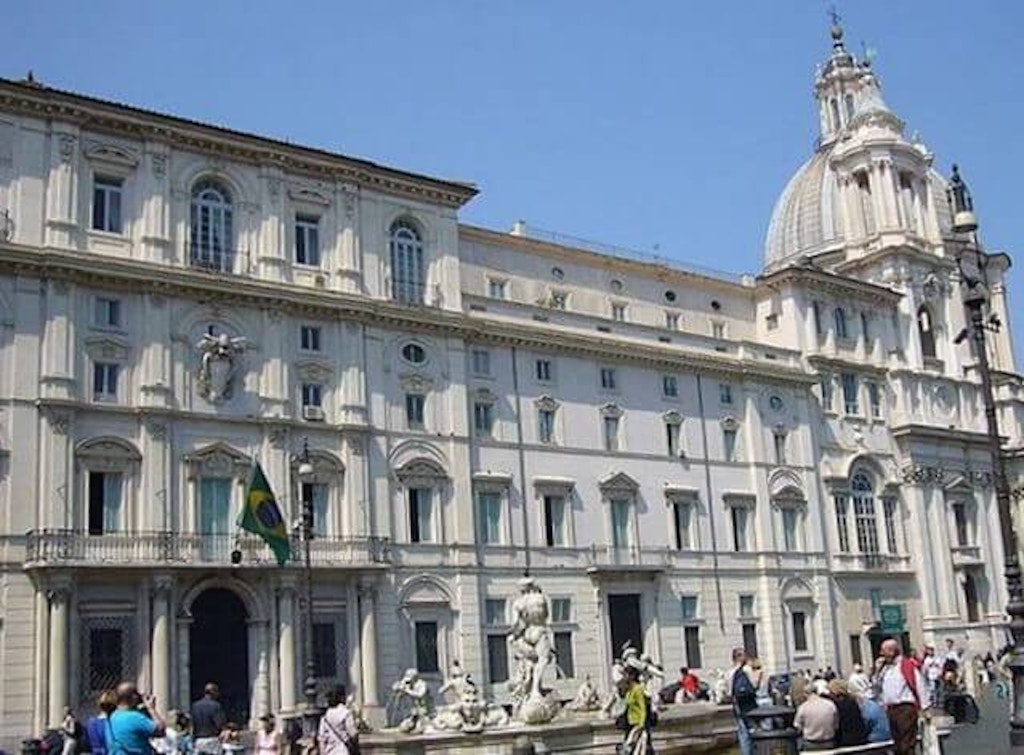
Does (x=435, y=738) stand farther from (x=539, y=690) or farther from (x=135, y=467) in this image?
(x=135, y=467)

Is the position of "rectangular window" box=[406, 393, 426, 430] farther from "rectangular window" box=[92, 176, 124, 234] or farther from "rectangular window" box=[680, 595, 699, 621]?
"rectangular window" box=[680, 595, 699, 621]

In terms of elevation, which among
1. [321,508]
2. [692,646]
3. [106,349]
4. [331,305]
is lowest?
[692,646]

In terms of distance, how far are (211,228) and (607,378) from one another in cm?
1611

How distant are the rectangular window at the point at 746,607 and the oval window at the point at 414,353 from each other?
54.0 ft

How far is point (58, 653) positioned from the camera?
30641 millimetres

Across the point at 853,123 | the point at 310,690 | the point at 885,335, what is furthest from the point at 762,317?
the point at 310,690

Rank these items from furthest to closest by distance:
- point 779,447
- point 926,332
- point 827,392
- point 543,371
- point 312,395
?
point 926,332, point 827,392, point 779,447, point 543,371, point 312,395

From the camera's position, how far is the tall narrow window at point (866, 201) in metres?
62.7

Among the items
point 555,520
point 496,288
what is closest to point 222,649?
point 555,520

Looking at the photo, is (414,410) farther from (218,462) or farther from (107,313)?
(107,313)

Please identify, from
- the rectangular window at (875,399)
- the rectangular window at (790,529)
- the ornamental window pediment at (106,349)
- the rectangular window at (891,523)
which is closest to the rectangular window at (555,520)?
the rectangular window at (790,529)

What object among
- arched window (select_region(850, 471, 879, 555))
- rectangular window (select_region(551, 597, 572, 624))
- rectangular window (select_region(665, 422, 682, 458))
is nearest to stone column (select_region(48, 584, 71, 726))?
rectangular window (select_region(551, 597, 572, 624))

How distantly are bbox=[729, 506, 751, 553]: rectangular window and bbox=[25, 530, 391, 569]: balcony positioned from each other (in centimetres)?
1677

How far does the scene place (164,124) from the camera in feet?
118
